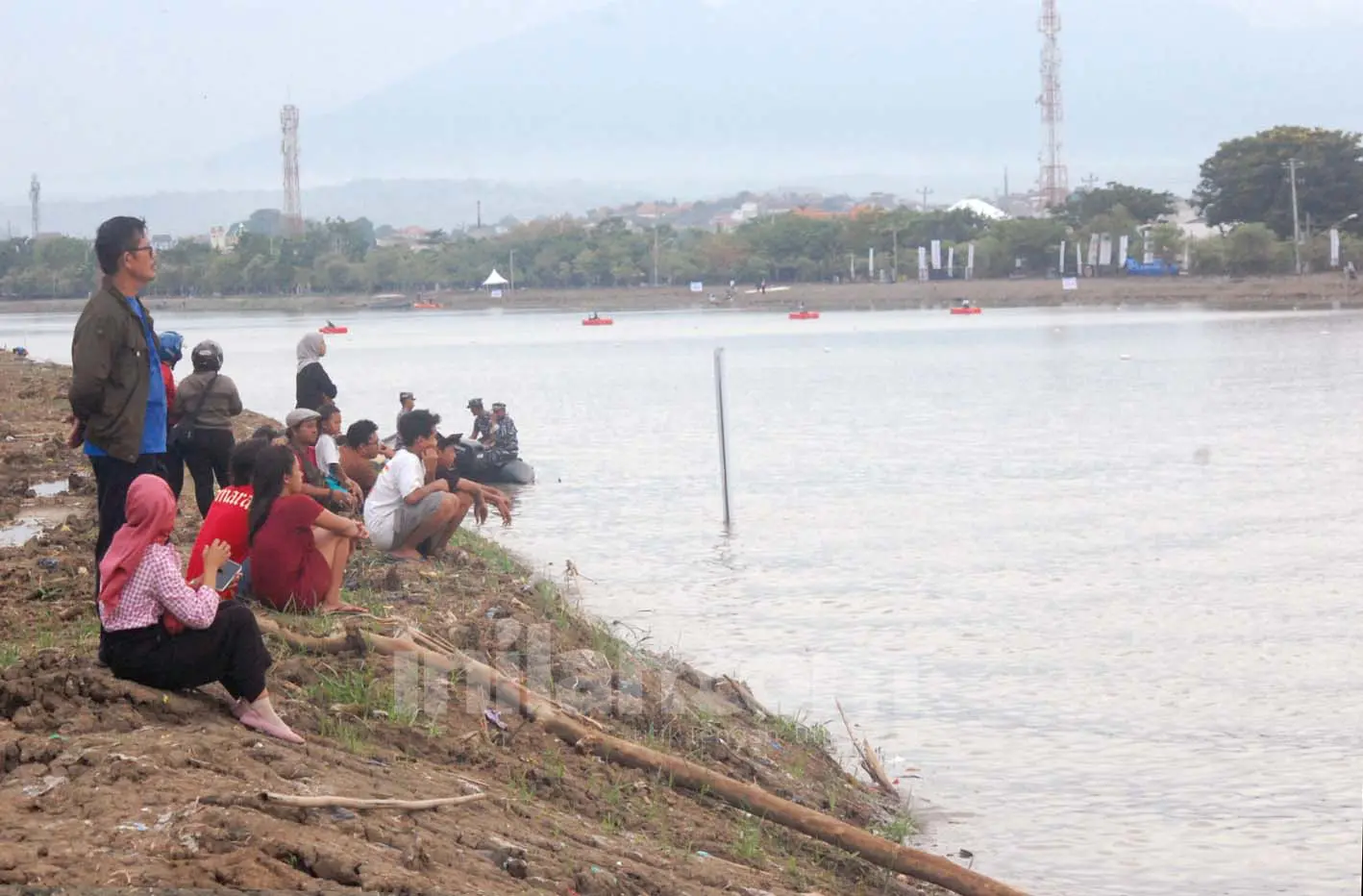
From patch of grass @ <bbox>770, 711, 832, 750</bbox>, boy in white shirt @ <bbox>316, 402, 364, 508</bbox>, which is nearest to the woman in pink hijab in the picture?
patch of grass @ <bbox>770, 711, 832, 750</bbox>

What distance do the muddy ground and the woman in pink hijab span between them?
0.43 feet

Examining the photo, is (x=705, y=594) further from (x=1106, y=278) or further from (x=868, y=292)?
(x=868, y=292)

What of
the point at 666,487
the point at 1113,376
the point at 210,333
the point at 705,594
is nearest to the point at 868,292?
the point at 210,333

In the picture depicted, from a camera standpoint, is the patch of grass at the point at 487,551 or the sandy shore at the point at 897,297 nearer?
the patch of grass at the point at 487,551

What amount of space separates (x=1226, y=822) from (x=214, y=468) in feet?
20.9

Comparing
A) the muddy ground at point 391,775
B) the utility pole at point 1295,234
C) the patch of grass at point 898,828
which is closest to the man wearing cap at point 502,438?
the muddy ground at point 391,775

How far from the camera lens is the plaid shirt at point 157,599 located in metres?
6.09

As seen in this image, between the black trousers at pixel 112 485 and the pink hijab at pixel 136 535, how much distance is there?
1176mm

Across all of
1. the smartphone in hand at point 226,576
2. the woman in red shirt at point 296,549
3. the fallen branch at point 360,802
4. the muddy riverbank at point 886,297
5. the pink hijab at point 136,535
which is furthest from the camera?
the muddy riverbank at point 886,297

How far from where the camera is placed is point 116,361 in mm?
7156

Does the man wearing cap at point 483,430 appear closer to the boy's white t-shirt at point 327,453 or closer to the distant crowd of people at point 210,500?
the distant crowd of people at point 210,500

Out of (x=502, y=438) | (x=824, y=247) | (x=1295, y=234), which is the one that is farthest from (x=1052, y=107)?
(x=502, y=438)

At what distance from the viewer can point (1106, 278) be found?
104 metres

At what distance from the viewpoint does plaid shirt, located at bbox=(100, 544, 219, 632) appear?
6090 mm
